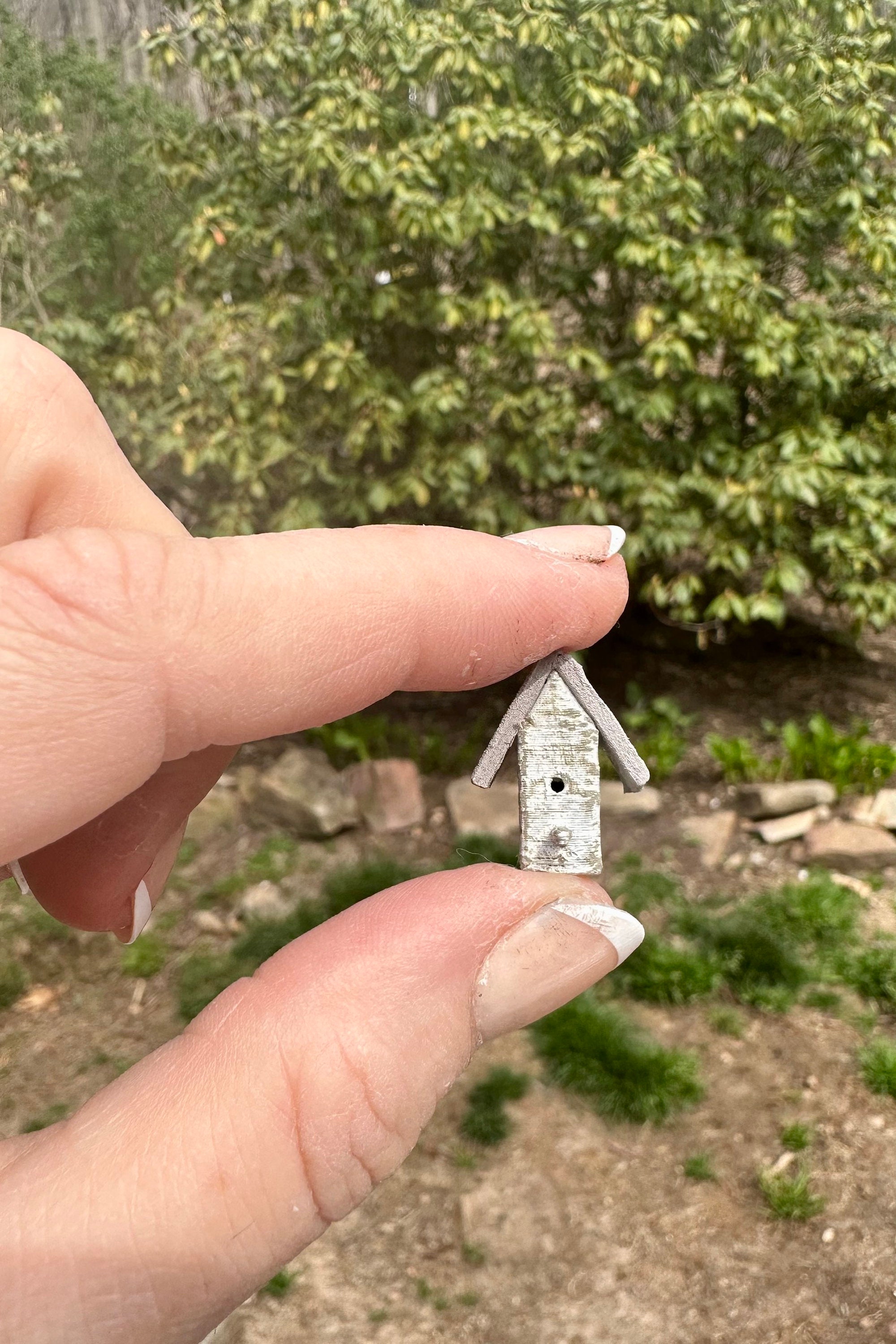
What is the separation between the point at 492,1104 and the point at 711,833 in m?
2.05

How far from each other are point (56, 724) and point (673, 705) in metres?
5.07

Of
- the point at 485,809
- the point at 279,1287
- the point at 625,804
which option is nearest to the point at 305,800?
the point at 485,809

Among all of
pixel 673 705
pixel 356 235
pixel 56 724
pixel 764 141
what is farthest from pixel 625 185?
pixel 56 724

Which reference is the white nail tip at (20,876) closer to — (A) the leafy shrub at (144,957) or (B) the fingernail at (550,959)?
(B) the fingernail at (550,959)

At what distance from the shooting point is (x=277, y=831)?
18.3 ft

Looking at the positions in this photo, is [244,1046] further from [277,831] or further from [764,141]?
[764,141]

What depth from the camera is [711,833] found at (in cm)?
527

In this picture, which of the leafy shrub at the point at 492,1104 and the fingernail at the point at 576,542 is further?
the leafy shrub at the point at 492,1104

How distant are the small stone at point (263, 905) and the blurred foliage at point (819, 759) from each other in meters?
2.55

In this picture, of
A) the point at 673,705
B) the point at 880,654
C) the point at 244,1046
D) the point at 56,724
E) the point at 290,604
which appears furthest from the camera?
the point at 880,654

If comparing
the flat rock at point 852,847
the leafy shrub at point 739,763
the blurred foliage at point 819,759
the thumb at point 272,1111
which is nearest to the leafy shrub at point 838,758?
the blurred foliage at point 819,759

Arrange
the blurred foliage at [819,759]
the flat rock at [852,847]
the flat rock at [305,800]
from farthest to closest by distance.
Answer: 1. the flat rock at [305,800]
2. the blurred foliage at [819,759]
3. the flat rock at [852,847]

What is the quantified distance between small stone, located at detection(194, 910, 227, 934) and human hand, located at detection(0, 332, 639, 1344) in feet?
9.69

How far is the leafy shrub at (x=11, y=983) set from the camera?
4586 mm
